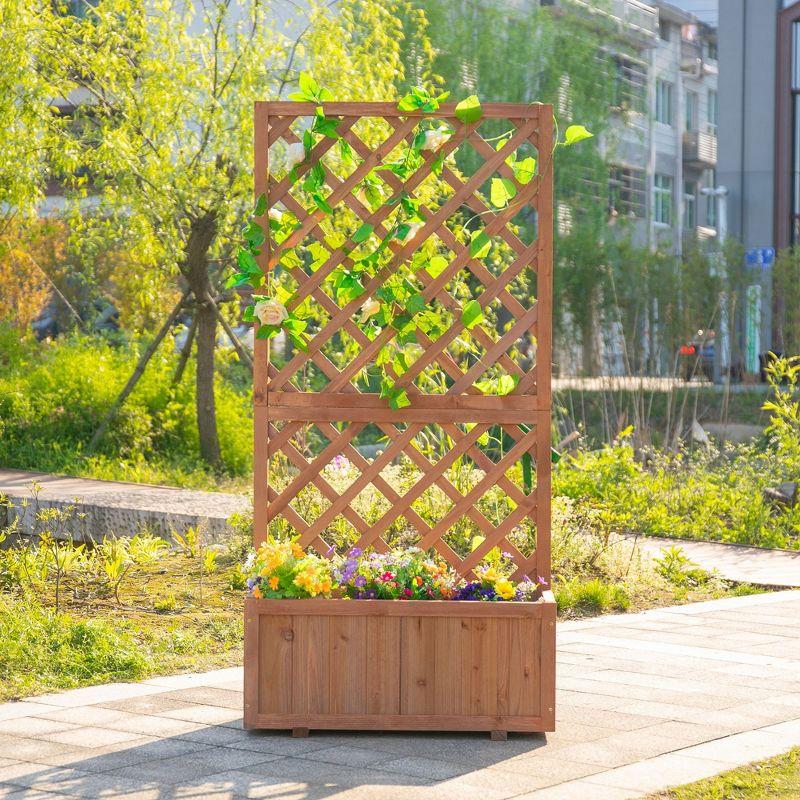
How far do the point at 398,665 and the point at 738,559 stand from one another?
557 cm

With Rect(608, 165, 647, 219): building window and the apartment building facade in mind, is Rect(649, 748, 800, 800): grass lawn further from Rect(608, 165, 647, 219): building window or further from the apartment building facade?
Rect(608, 165, 647, 219): building window

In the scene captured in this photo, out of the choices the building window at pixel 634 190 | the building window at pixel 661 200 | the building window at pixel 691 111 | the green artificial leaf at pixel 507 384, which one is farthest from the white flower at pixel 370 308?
the building window at pixel 691 111

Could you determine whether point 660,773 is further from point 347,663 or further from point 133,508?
point 133,508

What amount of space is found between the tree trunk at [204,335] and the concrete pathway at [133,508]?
9.34ft

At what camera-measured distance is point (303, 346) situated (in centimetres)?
538

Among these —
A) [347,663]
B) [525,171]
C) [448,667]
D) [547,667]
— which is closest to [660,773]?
[547,667]

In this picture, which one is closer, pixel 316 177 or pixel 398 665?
pixel 398 665

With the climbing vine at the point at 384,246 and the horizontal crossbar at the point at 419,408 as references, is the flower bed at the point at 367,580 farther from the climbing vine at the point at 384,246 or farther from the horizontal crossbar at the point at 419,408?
the climbing vine at the point at 384,246

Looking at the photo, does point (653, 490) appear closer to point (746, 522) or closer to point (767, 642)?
point (746, 522)

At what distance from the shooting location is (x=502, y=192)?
5.37m

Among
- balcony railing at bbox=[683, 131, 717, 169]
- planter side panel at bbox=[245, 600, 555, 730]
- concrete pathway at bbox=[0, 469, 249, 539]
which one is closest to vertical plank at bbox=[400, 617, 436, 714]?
planter side panel at bbox=[245, 600, 555, 730]

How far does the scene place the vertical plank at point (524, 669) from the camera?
495 centimetres

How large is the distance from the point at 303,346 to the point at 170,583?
Result: 3066 mm

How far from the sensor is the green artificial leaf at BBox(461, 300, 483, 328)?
519 centimetres
